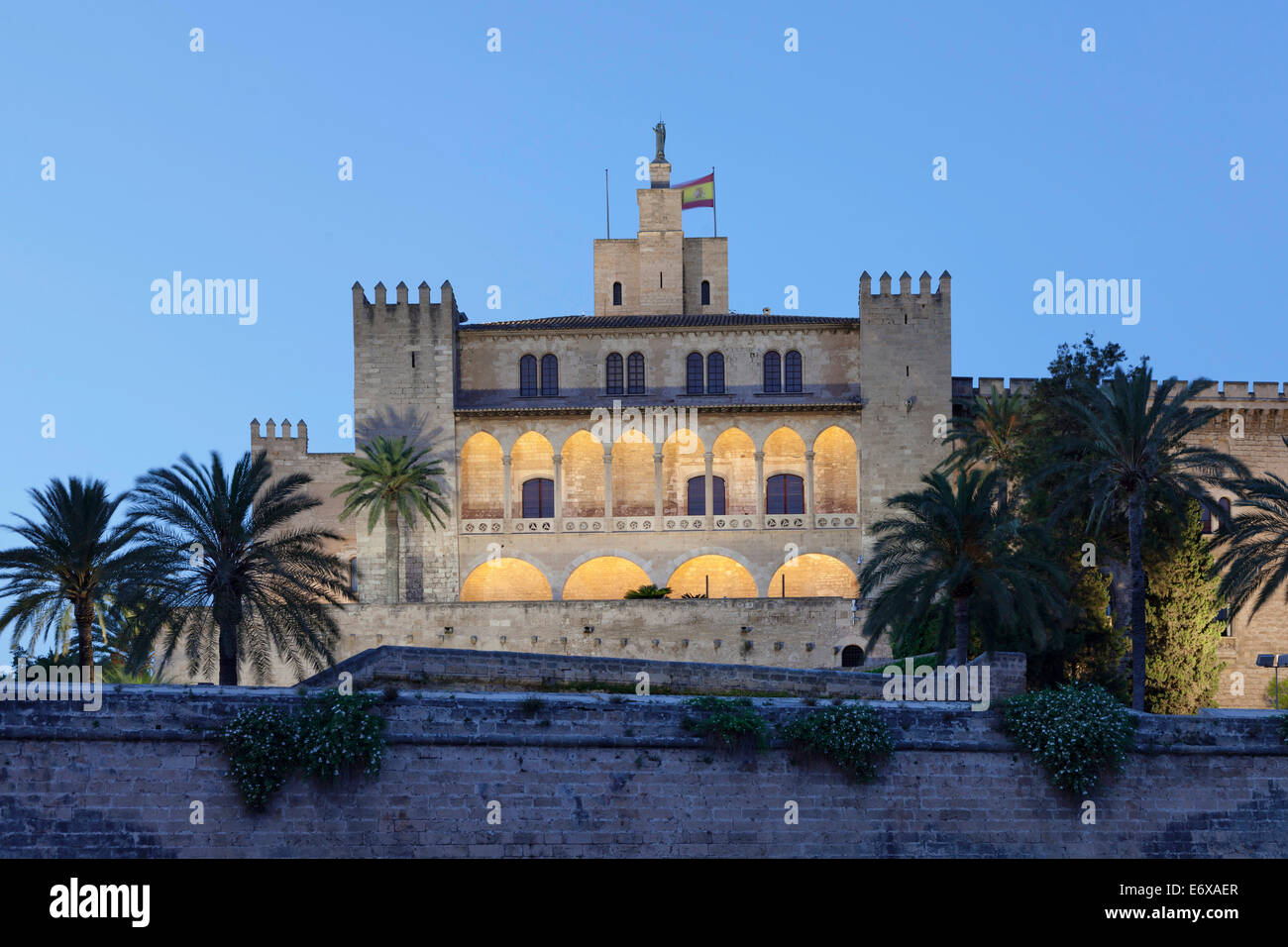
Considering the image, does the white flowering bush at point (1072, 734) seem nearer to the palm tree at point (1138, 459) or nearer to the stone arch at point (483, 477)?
the palm tree at point (1138, 459)

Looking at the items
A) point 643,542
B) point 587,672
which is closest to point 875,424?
point 643,542

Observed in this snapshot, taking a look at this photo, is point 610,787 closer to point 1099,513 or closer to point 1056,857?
point 1056,857

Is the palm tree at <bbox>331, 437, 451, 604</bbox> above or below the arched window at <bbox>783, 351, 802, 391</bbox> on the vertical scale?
below

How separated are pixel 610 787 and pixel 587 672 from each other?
5124mm

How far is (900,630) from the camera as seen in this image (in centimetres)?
3225

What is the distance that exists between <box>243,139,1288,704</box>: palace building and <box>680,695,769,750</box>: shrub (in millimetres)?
21955

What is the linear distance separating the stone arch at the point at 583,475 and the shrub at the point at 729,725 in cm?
2530

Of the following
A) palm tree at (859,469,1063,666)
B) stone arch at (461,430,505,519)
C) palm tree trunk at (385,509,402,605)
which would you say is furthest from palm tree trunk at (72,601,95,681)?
stone arch at (461,430,505,519)

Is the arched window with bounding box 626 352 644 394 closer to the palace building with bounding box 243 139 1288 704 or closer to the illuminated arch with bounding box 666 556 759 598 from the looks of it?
the palace building with bounding box 243 139 1288 704

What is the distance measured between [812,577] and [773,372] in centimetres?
643

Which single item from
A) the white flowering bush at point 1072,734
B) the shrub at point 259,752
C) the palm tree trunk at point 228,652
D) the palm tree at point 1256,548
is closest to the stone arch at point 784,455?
the palm tree at point 1256,548

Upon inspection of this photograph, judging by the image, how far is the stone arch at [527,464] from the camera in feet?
158

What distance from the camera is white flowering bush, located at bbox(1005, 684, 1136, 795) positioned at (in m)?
22.9

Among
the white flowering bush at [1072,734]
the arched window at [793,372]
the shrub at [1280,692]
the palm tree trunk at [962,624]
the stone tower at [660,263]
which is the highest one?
the stone tower at [660,263]
